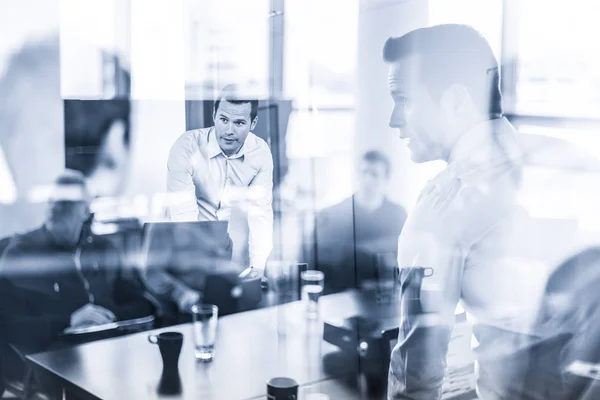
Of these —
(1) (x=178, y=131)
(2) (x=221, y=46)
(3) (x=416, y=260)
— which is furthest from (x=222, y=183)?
(3) (x=416, y=260)

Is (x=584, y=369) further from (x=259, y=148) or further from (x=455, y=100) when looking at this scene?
(x=259, y=148)

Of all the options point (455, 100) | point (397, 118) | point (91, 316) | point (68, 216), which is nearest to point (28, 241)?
point (68, 216)

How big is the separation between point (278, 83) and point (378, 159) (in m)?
0.32

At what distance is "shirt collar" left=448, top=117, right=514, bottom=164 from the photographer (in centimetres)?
162

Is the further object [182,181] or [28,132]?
[182,181]

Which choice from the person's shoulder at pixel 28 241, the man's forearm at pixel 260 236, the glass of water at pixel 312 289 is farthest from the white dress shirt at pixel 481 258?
the person's shoulder at pixel 28 241

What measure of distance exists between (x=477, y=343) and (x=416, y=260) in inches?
10.0

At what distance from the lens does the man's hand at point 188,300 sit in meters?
1.33

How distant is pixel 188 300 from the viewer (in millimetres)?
1340

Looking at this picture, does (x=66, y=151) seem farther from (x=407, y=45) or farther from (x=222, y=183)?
(x=407, y=45)

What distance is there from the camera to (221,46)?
4.42 ft

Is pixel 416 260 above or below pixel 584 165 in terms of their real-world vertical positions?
below

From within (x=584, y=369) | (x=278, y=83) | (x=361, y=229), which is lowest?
(x=584, y=369)

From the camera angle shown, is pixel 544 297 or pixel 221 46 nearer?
pixel 221 46
